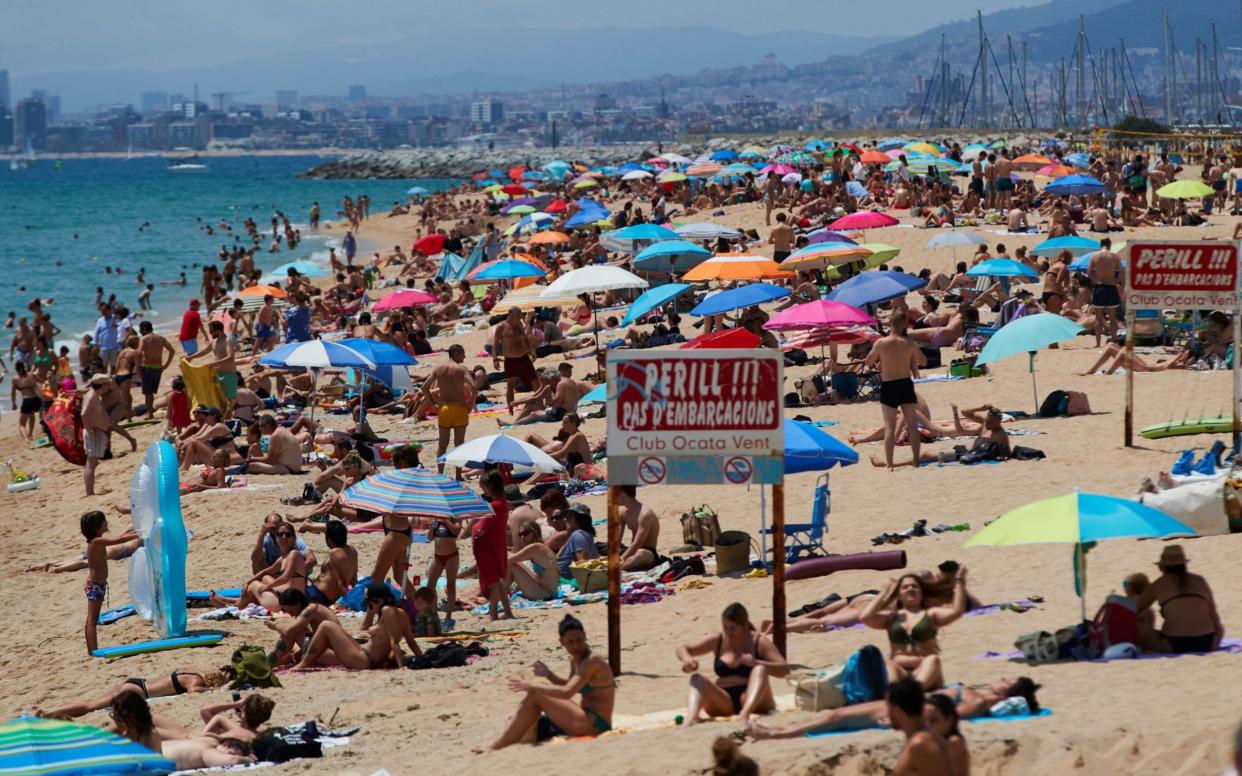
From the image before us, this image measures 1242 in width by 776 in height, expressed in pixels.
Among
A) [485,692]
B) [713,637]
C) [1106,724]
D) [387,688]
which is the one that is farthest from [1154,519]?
[387,688]

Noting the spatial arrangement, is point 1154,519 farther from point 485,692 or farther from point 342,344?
point 342,344

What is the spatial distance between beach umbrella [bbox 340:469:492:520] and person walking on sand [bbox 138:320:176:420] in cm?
983

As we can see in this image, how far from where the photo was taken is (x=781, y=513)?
8062mm

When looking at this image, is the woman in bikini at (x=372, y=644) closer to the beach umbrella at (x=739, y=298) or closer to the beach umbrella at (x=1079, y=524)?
the beach umbrella at (x=1079, y=524)

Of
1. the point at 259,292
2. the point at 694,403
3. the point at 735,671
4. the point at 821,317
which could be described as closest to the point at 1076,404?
the point at 821,317

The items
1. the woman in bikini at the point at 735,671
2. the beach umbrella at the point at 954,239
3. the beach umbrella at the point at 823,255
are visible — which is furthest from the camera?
the beach umbrella at the point at 954,239

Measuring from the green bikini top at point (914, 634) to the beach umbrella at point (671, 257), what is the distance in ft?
47.8

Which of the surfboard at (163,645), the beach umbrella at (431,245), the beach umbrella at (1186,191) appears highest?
the beach umbrella at (1186,191)

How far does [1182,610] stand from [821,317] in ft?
24.7

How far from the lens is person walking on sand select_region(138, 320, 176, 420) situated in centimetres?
1914

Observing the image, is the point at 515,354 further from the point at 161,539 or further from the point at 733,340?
the point at 161,539

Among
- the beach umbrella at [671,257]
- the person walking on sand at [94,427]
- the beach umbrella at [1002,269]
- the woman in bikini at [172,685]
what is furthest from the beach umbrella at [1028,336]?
the beach umbrella at [671,257]

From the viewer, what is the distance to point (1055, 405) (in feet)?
46.8

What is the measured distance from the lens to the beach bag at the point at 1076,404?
46.5 ft
